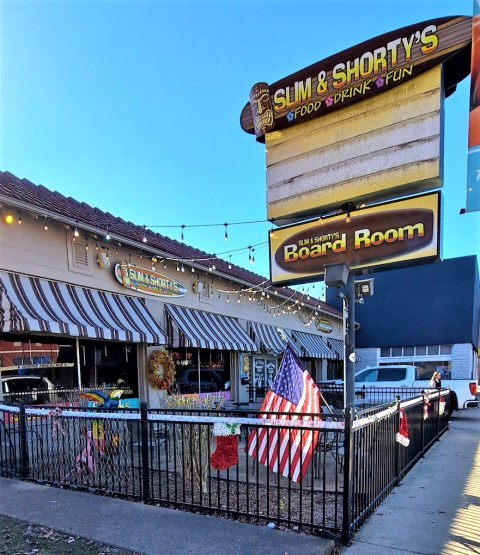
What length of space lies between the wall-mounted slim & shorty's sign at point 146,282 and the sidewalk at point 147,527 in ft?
20.5

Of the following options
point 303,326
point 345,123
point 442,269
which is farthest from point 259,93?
point 442,269

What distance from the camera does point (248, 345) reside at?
1526 cm

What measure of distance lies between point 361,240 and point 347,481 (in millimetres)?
3343

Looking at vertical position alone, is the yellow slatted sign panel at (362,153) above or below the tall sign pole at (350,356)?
above

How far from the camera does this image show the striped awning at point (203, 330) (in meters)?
12.1

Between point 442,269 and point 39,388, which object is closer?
point 39,388

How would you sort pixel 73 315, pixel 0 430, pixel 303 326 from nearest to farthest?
1. pixel 0 430
2. pixel 73 315
3. pixel 303 326

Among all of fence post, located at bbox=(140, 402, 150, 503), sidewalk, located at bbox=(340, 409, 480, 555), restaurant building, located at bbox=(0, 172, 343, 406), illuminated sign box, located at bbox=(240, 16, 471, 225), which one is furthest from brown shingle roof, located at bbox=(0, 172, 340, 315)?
sidewalk, located at bbox=(340, 409, 480, 555)

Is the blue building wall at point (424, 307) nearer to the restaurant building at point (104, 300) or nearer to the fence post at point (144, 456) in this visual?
the restaurant building at point (104, 300)

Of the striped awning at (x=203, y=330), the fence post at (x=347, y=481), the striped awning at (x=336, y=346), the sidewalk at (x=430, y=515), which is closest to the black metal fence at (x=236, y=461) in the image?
the fence post at (x=347, y=481)

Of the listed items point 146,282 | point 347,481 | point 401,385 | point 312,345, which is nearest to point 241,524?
point 347,481

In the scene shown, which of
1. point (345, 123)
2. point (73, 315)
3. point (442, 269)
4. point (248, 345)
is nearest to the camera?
point (345, 123)

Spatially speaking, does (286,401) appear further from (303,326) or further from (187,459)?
(303,326)

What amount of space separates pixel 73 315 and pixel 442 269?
23017mm
